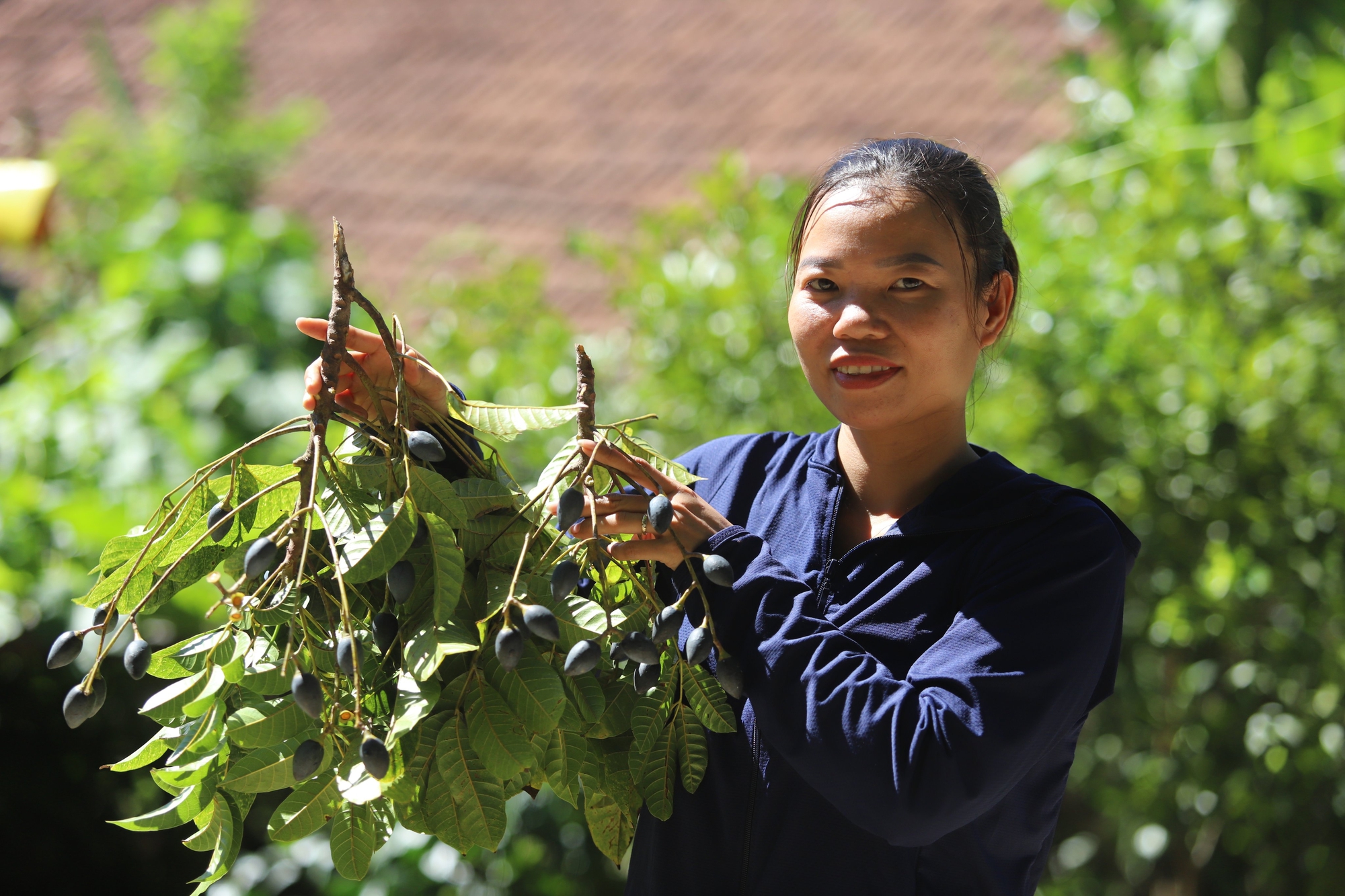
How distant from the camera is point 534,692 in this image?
1.10m

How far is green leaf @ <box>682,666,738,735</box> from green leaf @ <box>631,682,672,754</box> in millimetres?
23

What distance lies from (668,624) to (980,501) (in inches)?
14.7

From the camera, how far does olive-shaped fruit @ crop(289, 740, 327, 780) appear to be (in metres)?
1.04

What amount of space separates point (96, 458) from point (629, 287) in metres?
1.49

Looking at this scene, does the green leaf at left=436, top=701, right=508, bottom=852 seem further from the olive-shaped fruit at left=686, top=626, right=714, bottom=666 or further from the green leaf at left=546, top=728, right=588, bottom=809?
the olive-shaped fruit at left=686, top=626, right=714, bottom=666

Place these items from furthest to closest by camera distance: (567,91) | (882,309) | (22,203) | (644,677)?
1. (567,91)
2. (22,203)
3. (882,309)
4. (644,677)

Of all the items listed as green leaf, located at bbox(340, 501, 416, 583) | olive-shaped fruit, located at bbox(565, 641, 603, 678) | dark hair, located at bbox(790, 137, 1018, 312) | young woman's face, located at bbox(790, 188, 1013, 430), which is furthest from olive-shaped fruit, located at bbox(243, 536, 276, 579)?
dark hair, located at bbox(790, 137, 1018, 312)

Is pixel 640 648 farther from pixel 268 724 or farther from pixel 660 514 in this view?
pixel 268 724

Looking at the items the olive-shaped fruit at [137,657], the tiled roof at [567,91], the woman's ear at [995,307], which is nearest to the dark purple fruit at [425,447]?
the olive-shaped fruit at [137,657]

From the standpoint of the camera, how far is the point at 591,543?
3.78 ft

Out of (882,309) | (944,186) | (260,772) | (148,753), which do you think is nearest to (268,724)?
(260,772)

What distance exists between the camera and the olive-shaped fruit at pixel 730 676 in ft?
3.67

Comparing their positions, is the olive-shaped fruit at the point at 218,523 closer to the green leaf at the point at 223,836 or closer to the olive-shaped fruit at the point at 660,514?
the green leaf at the point at 223,836

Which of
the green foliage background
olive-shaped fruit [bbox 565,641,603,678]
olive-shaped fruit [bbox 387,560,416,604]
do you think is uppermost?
olive-shaped fruit [bbox 387,560,416,604]
